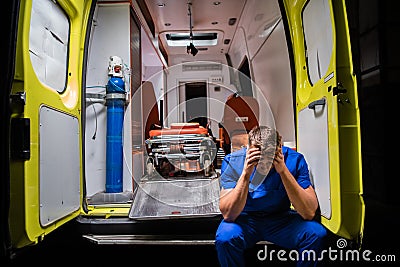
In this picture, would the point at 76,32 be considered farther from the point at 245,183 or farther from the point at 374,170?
the point at 374,170

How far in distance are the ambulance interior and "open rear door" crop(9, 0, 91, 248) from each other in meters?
0.61

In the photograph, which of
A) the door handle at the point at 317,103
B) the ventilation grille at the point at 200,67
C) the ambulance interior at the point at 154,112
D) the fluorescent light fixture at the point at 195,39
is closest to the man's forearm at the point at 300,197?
the door handle at the point at 317,103

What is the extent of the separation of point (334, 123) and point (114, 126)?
85.3 inches

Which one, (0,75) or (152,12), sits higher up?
(152,12)

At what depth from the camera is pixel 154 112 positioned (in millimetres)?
5312

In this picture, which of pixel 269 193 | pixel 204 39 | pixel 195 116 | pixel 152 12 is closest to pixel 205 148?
pixel 269 193

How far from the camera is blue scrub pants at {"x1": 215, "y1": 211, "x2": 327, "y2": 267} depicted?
6.32ft

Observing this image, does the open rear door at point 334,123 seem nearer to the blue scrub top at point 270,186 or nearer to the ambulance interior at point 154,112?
the blue scrub top at point 270,186

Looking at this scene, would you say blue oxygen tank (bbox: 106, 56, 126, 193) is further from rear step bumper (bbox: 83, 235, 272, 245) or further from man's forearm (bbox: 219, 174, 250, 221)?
man's forearm (bbox: 219, 174, 250, 221)

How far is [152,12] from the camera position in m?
5.10

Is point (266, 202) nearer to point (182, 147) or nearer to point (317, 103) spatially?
point (317, 103)

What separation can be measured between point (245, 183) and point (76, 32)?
1777 millimetres

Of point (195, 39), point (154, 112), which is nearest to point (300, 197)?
point (154, 112)

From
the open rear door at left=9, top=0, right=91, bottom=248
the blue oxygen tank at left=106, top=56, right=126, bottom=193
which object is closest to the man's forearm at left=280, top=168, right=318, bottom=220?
the open rear door at left=9, top=0, right=91, bottom=248
